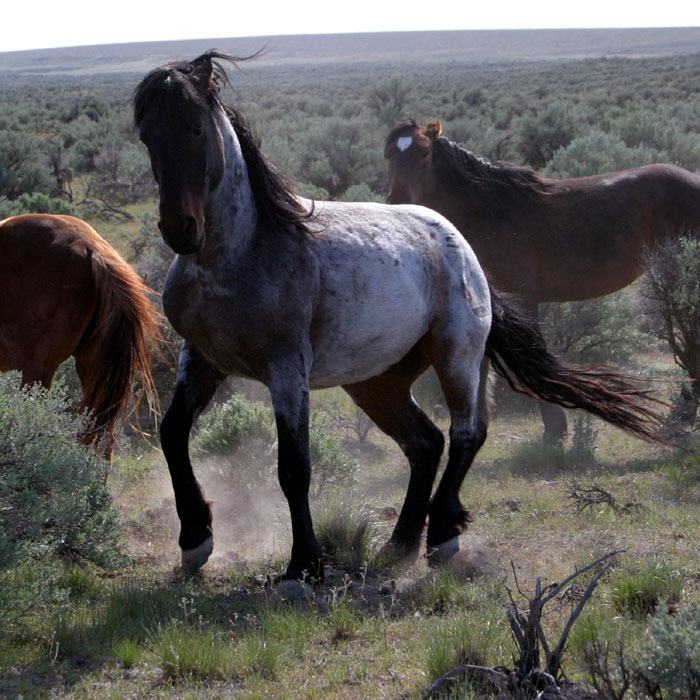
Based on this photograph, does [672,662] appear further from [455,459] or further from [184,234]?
[455,459]

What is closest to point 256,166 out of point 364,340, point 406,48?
point 364,340

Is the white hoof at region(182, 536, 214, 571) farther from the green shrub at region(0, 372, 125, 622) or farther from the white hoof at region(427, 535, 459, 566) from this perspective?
the white hoof at region(427, 535, 459, 566)

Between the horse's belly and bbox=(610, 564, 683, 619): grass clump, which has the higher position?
the horse's belly

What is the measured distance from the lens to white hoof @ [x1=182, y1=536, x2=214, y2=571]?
458 cm

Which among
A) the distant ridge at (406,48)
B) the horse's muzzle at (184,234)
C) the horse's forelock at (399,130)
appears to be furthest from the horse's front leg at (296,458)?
the distant ridge at (406,48)

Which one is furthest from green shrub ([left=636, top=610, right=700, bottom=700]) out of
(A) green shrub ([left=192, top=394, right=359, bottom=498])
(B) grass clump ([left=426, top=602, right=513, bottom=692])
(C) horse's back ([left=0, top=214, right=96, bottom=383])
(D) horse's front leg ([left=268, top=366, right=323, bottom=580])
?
(A) green shrub ([left=192, top=394, right=359, bottom=498])

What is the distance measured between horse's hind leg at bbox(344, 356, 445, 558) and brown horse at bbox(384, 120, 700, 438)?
2873 millimetres

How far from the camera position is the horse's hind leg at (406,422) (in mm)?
5227

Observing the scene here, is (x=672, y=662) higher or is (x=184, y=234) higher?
(x=184, y=234)

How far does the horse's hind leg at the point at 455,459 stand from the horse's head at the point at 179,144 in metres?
1.82

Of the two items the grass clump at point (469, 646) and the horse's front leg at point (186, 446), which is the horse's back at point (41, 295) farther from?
the grass clump at point (469, 646)

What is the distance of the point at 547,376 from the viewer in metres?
5.62

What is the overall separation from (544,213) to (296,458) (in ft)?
15.6

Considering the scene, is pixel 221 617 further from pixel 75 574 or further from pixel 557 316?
pixel 557 316
